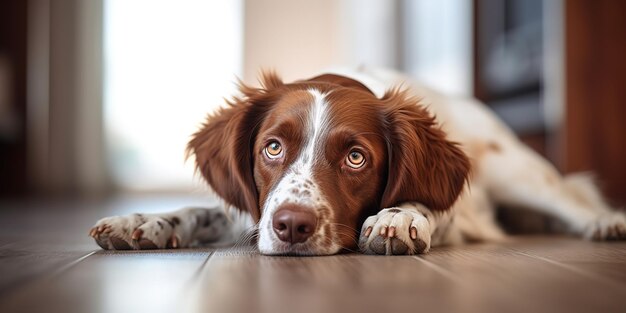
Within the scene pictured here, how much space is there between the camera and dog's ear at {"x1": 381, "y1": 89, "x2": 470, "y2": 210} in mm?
2223

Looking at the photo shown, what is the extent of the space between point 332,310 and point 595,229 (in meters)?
1.97

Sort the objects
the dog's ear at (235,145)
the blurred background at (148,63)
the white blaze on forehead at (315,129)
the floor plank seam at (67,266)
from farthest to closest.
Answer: the blurred background at (148,63) < the dog's ear at (235,145) < the white blaze on forehead at (315,129) < the floor plank seam at (67,266)

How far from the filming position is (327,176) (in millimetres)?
2037

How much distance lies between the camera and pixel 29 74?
9688 mm

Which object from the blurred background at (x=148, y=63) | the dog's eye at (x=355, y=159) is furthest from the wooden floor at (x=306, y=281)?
the blurred background at (x=148, y=63)

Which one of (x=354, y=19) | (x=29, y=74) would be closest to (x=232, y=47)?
(x=354, y=19)

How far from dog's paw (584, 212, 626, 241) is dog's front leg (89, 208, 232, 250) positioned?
4.78 ft

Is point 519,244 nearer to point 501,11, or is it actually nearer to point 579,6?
point 579,6

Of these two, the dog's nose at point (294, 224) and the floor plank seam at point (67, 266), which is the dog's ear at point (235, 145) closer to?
the dog's nose at point (294, 224)

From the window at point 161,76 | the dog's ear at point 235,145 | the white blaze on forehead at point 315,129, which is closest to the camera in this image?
the white blaze on forehead at point 315,129

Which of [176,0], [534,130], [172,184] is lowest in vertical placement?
[172,184]

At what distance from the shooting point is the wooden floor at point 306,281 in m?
1.22

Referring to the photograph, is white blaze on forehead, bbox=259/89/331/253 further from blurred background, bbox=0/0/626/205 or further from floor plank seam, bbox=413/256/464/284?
blurred background, bbox=0/0/626/205

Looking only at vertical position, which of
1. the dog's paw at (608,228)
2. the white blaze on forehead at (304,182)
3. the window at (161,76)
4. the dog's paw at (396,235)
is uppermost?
the window at (161,76)
